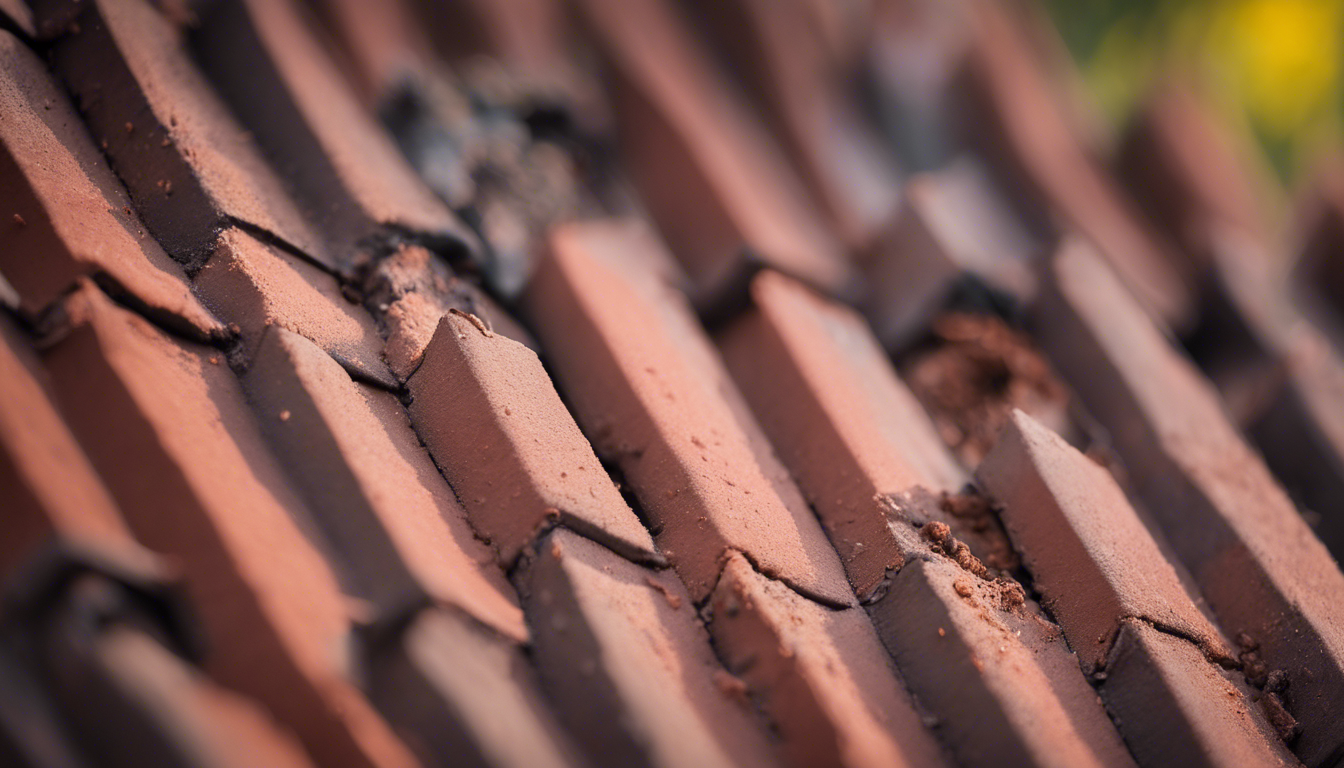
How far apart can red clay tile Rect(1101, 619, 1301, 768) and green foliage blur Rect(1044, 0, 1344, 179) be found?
1.57 meters

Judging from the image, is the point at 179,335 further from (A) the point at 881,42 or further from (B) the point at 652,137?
(A) the point at 881,42

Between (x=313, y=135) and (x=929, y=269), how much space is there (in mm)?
866

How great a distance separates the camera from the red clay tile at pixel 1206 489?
3.00ft

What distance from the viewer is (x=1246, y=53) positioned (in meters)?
2.09

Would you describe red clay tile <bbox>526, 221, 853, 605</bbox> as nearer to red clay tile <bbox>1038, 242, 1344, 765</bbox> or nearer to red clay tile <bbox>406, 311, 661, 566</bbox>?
red clay tile <bbox>406, 311, 661, 566</bbox>

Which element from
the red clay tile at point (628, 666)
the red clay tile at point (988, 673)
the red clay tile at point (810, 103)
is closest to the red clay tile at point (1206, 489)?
the red clay tile at point (988, 673)

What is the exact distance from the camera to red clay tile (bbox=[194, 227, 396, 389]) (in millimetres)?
819

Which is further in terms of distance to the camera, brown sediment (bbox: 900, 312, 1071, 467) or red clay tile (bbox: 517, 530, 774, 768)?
brown sediment (bbox: 900, 312, 1071, 467)

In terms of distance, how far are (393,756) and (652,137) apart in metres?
1.07

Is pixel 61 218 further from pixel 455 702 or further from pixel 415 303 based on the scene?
pixel 455 702

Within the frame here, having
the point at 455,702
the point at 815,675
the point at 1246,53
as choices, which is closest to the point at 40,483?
the point at 455,702

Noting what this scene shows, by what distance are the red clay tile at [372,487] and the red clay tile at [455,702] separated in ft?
0.08

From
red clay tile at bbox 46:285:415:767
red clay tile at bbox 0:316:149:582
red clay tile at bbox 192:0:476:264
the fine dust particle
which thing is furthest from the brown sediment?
red clay tile at bbox 0:316:149:582

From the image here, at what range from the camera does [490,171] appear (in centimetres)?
124
